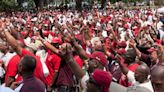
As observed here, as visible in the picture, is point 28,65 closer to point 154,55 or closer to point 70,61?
point 70,61

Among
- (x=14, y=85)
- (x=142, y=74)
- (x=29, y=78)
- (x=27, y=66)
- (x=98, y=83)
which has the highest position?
(x=98, y=83)

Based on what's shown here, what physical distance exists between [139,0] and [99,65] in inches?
2496

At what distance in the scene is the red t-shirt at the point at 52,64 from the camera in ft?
25.2

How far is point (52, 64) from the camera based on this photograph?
787 cm

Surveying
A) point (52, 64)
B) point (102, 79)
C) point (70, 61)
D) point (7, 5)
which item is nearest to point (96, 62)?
point (70, 61)

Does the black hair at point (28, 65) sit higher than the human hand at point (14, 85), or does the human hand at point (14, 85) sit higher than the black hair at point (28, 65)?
the black hair at point (28, 65)

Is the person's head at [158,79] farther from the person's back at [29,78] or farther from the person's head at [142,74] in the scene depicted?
the person's back at [29,78]

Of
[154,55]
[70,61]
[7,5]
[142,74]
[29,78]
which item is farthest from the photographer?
[7,5]

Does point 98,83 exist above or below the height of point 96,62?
above

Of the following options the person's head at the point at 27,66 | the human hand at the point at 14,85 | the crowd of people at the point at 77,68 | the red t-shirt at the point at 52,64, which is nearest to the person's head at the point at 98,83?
the crowd of people at the point at 77,68

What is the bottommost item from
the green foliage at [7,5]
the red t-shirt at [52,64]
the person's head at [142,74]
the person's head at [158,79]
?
the green foliage at [7,5]

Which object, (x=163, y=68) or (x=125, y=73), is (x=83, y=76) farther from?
(x=125, y=73)

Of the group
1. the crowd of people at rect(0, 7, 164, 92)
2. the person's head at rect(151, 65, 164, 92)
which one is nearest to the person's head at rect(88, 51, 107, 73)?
the crowd of people at rect(0, 7, 164, 92)

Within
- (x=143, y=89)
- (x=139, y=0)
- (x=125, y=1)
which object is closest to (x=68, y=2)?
(x=125, y=1)
